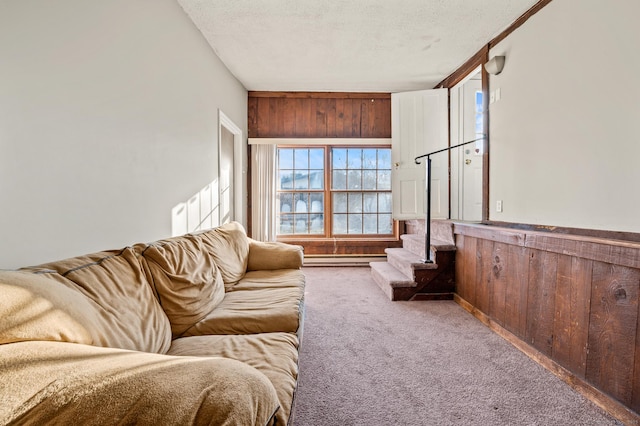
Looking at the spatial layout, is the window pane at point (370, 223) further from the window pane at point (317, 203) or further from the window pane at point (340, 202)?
the window pane at point (317, 203)

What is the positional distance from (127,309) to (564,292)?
241 centimetres

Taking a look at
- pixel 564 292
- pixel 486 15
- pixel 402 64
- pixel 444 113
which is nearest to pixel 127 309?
pixel 564 292

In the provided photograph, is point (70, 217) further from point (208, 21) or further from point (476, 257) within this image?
point (476, 257)

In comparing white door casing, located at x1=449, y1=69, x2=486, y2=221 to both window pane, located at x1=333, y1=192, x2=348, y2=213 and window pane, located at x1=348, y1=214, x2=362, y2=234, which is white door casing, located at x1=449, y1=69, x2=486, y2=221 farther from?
window pane, located at x1=333, y1=192, x2=348, y2=213

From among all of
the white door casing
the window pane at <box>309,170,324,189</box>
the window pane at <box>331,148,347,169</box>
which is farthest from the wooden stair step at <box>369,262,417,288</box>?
the window pane at <box>331,148,347,169</box>

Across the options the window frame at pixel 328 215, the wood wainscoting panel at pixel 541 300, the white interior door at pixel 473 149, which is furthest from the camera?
the window frame at pixel 328 215

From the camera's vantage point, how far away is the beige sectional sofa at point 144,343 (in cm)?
66

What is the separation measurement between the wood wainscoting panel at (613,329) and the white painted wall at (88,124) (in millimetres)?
2735

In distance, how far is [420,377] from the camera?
75.4 inches

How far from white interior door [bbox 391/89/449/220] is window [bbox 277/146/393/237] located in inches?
20.9

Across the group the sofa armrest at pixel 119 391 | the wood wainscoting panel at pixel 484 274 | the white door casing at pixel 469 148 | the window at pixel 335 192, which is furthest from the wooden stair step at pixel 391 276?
the sofa armrest at pixel 119 391

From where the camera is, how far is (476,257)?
9.80 ft

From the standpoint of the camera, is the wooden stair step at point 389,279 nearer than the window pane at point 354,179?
Yes

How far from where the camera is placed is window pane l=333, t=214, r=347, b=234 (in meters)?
5.23
